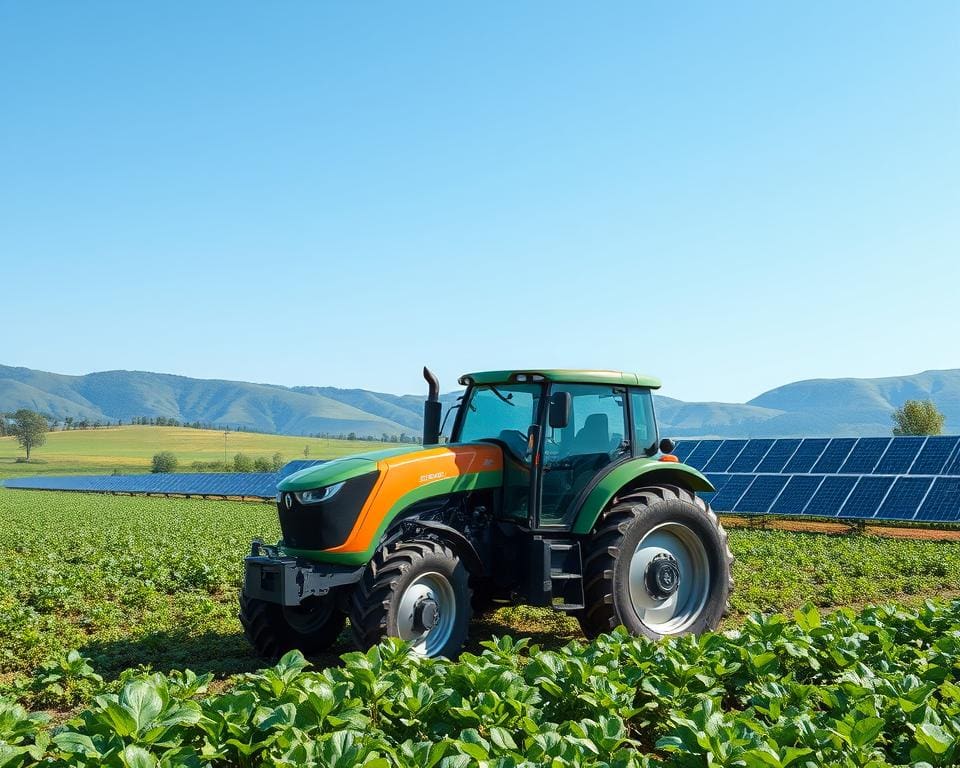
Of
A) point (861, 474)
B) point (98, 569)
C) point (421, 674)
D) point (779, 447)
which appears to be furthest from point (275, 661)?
point (779, 447)

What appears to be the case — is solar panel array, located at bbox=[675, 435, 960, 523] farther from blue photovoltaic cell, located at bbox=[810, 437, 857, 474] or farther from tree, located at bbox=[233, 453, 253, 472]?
tree, located at bbox=[233, 453, 253, 472]

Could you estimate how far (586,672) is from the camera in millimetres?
5102

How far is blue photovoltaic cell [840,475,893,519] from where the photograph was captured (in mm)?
19547

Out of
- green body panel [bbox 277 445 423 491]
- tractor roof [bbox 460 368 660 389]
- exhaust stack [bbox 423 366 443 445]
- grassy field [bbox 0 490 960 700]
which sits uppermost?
tractor roof [bbox 460 368 660 389]

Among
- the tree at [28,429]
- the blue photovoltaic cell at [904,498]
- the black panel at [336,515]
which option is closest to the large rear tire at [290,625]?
the black panel at [336,515]

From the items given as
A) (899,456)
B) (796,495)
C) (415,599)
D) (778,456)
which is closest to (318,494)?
(415,599)

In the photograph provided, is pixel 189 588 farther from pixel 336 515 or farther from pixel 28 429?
pixel 28 429

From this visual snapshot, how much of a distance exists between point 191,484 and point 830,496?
36.0m

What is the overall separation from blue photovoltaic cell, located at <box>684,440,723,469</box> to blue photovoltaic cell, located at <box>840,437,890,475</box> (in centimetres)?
471

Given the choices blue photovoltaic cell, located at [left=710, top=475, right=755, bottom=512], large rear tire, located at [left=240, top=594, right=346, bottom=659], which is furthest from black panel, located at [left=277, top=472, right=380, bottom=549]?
blue photovoltaic cell, located at [left=710, top=475, right=755, bottom=512]

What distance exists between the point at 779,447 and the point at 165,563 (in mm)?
18385

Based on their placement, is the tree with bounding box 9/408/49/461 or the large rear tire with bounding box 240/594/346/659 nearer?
the large rear tire with bounding box 240/594/346/659

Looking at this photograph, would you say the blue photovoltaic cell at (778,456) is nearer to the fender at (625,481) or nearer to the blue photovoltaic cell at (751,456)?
the blue photovoltaic cell at (751,456)

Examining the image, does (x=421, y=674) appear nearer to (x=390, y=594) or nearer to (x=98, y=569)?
(x=390, y=594)
